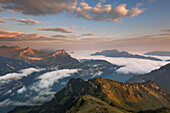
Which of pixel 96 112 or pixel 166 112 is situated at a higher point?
pixel 96 112

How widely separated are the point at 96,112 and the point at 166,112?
131m

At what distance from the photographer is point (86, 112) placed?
117 meters

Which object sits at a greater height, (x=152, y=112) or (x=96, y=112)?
(x=96, y=112)

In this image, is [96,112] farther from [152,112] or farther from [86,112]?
[152,112]

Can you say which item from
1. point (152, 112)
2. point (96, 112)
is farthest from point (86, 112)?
point (152, 112)

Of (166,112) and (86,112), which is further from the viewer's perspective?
(166,112)

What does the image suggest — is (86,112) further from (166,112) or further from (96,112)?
(166,112)

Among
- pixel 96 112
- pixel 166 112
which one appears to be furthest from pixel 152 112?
pixel 96 112

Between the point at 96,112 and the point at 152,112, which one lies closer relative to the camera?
the point at 96,112

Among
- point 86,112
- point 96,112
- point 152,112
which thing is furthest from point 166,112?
point 86,112

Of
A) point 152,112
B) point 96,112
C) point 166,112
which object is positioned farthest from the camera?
point 152,112

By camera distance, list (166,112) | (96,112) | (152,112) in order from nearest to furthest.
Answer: (96,112) → (166,112) → (152,112)

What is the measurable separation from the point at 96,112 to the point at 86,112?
40.6ft

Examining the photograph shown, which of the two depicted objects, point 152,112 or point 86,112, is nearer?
point 86,112
